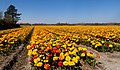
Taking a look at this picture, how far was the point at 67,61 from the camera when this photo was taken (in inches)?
324

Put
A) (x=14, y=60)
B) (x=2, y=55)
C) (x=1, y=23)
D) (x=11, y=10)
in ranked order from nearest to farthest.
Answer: (x=14, y=60)
(x=2, y=55)
(x=1, y=23)
(x=11, y=10)

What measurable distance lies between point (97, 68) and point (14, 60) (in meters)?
4.60

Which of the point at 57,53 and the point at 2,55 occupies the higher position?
the point at 57,53

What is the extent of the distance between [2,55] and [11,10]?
393ft

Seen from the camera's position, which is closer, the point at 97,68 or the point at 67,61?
the point at 67,61

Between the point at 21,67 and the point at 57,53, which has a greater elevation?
the point at 57,53

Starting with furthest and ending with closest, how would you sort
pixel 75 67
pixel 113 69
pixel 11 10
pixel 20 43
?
pixel 11 10, pixel 20 43, pixel 113 69, pixel 75 67

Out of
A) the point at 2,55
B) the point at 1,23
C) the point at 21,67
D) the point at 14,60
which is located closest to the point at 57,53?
the point at 21,67

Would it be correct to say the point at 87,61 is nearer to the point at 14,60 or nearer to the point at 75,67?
the point at 75,67

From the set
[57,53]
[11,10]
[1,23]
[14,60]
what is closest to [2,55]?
[14,60]

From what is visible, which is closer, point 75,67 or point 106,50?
point 75,67

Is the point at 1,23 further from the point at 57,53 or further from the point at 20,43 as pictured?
the point at 57,53

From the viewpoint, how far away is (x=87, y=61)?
414 inches

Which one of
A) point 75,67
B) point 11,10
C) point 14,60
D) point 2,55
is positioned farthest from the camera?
point 11,10
